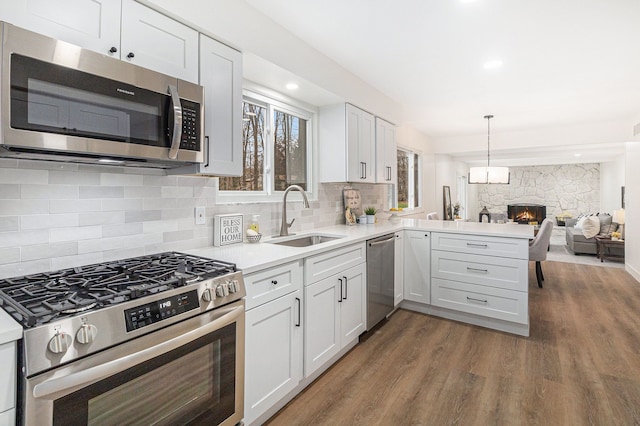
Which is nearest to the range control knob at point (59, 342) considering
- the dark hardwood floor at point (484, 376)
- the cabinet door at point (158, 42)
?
the cabinet door at point (158, 42)

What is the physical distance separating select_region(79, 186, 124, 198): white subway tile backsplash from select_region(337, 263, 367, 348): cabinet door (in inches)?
58.6

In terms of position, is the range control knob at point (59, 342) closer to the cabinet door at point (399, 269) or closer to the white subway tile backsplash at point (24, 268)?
the white subway tile backsplash at point (24, 268)

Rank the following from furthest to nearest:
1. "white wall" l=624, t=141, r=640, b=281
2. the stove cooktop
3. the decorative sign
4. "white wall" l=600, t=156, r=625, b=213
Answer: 1. "white wall" l=600, t=156, r=625, b=213
2. "white wall" l=624, t=141, r=640, b=281
3. the decorative sign
4. the stove cooktop

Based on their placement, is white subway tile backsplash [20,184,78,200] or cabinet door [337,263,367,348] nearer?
white subway tile backsplash [20,184,78,200]

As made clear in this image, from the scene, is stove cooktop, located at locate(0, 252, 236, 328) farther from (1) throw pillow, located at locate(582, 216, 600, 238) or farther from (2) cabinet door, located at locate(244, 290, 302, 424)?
(1) throw pillow, located at locate(582, 216, 600, 238)

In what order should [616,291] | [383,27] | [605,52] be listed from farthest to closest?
1. [616,291]
2. [605,52]
3. [383,27]

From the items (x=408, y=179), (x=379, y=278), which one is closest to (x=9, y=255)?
(x=379, y=278)

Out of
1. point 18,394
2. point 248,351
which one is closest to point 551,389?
point 248,351

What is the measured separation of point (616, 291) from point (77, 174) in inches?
228

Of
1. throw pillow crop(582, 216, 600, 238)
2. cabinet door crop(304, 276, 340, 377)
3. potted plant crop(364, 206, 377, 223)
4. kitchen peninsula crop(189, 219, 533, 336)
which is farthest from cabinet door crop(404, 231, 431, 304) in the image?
throw pillow crop(582, 216, 600, 238)

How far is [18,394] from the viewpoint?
36.8 inches

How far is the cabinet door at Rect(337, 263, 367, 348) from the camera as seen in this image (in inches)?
97.0

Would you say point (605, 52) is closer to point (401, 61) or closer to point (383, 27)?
point (401, 61)

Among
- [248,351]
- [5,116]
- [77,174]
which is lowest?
[248,351]
